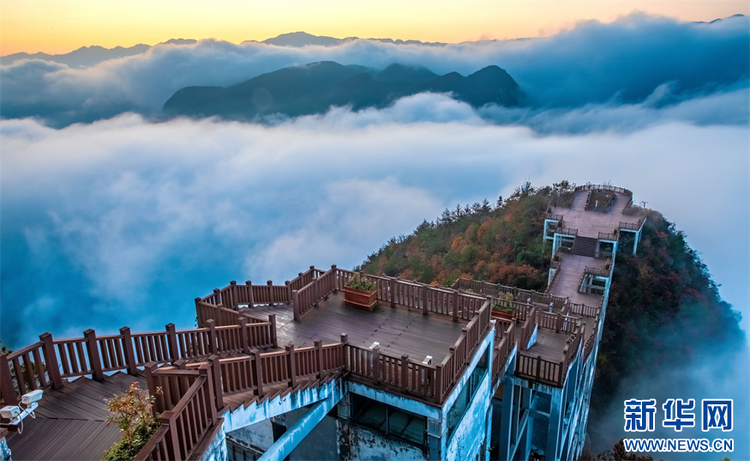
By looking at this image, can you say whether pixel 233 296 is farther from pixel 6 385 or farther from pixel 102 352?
pixel 6 385

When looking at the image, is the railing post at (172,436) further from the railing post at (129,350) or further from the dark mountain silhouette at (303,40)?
the dark mountain silhouette at (303,40)

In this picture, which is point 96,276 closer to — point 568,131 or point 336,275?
point 336,275

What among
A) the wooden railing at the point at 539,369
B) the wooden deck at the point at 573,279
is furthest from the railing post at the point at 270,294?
the wooden deck at the point at 573,279

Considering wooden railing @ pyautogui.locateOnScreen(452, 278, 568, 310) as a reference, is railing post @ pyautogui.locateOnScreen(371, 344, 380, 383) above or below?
above

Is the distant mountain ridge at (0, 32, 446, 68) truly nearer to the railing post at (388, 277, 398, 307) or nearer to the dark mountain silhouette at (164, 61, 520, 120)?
the dark mountain silhouette at (164, 61, 520, 120)

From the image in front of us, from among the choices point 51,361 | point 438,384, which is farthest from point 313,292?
point 51,361

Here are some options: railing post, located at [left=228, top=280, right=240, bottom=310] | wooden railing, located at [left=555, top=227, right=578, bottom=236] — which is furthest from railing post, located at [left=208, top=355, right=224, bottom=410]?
wooden railing, located at [left=555, top=227, right=578, bottom=236]
